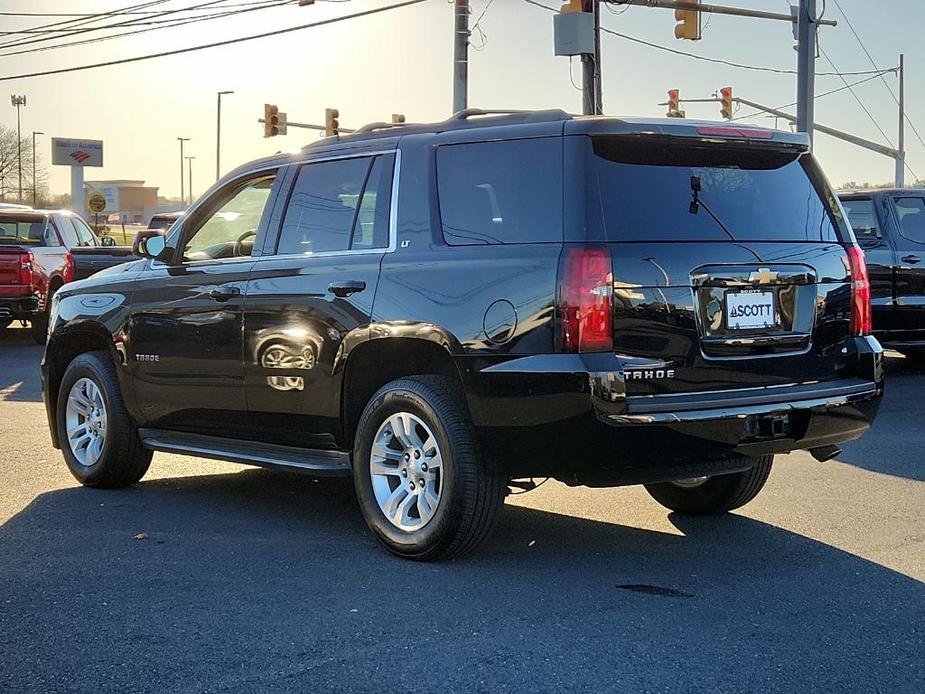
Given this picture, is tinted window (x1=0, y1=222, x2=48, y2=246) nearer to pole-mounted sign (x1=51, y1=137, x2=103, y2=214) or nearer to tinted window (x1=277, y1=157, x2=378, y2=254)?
tinted window (x1=277, y1=157, x2=378, y2=254)

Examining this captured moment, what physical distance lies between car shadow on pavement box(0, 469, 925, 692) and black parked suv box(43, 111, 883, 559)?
40 centimetres

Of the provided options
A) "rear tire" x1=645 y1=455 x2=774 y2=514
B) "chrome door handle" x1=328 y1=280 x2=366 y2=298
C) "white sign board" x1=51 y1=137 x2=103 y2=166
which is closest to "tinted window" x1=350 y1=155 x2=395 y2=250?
"chrome door handle" x1=328 y1=280 x2=366 y2=298

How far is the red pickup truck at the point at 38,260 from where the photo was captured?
17766 mm

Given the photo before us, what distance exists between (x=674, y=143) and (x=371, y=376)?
1756 millimetres

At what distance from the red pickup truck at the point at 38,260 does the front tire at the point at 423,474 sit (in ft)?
39.5

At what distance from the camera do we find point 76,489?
748 cm

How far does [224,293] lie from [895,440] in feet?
17.3

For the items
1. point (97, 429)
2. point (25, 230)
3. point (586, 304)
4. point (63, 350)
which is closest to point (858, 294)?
point (586, 304)

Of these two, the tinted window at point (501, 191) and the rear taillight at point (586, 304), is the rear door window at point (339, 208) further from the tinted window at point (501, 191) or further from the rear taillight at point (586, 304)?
the rear taillight at point (586, 304)

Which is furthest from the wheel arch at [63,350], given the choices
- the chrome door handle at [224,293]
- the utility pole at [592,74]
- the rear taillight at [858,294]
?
the utility pole at [592,74]

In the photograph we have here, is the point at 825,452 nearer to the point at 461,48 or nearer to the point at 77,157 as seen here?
the point at 461,48

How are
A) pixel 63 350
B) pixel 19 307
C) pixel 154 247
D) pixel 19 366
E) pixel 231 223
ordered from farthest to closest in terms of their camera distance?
pixel 19 307
pixel 19 366
pixel 63 350
pixel 154 247
pixel 231 223

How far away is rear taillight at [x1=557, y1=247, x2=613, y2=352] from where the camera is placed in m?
4.94

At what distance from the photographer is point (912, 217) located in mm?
13719
